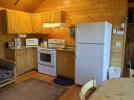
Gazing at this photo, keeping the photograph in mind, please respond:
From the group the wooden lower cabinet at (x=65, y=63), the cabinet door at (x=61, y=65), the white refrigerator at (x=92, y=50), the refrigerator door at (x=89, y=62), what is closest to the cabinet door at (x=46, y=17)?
the wooden lower cabinet at (x=65, y=63)

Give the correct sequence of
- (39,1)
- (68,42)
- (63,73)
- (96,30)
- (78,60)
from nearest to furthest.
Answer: (96,30)
(78,60)
(63,73)
(68,42)
(39,1)

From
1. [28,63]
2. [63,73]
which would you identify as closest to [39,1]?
[28,63]

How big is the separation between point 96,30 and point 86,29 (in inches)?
9.9

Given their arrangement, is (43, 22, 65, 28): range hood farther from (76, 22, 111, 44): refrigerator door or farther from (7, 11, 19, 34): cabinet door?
(76, 22, 111, 44): refrigerator door

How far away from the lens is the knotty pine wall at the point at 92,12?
3.45 metres

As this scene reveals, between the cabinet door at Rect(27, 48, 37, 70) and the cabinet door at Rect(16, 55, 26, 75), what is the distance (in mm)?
195

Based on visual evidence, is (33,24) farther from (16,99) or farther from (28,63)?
(16,99)

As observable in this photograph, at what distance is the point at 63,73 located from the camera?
4.00m

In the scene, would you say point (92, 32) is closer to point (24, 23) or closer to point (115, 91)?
point (115, 91)

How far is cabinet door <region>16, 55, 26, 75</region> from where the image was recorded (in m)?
4.09

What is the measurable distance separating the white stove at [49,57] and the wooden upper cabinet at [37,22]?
0.67m

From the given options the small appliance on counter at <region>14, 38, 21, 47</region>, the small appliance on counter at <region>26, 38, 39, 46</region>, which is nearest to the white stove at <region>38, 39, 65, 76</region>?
the small appliance on counter at <region>26, 38, 39, 46</region>

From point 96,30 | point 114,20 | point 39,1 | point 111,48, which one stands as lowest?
point 111,48

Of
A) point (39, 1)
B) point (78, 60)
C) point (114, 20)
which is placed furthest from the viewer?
point (39, 1)
